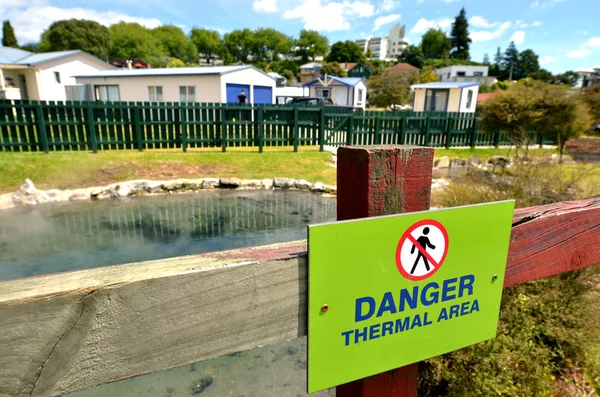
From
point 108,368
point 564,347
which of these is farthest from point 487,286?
point 564,347

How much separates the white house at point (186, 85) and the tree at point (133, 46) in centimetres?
5287

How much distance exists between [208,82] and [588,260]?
842 inches

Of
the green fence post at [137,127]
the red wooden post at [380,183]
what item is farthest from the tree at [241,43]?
the red wooden post at [380,183]

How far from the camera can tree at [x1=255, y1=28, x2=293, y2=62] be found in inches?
3794

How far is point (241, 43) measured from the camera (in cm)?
9612

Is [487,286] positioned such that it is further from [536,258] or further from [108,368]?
[108,368]

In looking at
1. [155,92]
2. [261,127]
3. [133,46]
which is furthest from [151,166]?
[133,46]

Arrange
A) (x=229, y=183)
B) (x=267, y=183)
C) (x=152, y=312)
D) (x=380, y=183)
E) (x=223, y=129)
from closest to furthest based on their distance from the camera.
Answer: (x=152, y=312), (x=380, y=183), (x=229, y=183), (x=267, y=183), (x=223, y=129)

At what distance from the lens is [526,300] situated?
3.35 metres

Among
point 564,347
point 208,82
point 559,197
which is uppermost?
point 208,82

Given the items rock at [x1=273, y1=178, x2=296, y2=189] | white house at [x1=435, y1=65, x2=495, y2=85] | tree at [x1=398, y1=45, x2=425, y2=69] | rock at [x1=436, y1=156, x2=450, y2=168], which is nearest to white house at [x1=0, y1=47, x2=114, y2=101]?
rock at [x1=273, y1=178, x2=296, y2=189]

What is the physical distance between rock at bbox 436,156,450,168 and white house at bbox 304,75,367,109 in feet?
71.6

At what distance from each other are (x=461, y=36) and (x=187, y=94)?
99.2 m

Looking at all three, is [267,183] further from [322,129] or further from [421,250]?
[421,250]
